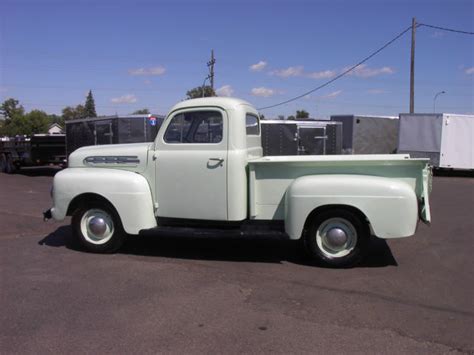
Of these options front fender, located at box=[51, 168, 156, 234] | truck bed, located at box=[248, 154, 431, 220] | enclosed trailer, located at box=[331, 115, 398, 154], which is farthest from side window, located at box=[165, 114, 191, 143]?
enclosed trailer, located at box=[331, 115, 398, 154]

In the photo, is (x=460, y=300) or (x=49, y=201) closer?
(x=460, y=300)

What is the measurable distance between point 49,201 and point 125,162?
21.6 ft

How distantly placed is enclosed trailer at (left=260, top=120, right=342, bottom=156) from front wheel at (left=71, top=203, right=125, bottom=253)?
9140mm

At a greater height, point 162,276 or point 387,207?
point 387,207

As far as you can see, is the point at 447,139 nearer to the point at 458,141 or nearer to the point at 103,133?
the point at 458,141

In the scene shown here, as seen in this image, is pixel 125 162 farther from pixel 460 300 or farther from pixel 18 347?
pixel 460 300

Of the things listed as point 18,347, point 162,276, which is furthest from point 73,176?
point 18,347

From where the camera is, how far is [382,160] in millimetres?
5812

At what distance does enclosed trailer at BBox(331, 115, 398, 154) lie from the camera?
2350 cm

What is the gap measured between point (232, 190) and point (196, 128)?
970mm

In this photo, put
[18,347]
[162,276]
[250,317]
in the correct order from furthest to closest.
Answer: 1. [162,276]
2. [250,317]
3. [18,347]

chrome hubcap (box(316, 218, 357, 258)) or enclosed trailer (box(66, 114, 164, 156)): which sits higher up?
enclosed trailer (box(66, 114, 164, 156))

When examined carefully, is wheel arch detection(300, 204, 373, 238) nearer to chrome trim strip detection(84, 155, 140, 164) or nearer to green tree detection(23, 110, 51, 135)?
chrome trim strip detection(84, 155, 140, 164)

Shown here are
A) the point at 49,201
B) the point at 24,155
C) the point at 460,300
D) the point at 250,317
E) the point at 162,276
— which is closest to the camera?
the point at 250,317
